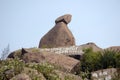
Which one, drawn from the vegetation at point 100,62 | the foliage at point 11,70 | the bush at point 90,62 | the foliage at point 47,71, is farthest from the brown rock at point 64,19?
the foliage at point 11,70

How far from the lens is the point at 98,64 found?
54.5ft

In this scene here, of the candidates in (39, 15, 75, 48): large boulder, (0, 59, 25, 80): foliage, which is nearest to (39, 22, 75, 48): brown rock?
(39, 15, 75, 48): large boulder

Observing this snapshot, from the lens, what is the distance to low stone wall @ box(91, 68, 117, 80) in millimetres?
14922

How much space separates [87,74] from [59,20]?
1729 centimetres

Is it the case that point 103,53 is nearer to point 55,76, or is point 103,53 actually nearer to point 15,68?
point 55,76

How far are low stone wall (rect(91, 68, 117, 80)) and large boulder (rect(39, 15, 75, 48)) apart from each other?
12992 mm

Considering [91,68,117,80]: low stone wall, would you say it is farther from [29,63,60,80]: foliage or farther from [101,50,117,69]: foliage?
[29,63,60,80]: foliage

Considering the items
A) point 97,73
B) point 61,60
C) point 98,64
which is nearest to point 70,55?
point 61,60

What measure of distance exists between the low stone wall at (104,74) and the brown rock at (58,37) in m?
13.3

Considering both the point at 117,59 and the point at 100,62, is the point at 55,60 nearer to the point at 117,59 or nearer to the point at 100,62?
the point at 100,62

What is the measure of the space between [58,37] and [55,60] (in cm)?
1171

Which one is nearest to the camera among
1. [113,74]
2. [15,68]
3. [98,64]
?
[15,68]

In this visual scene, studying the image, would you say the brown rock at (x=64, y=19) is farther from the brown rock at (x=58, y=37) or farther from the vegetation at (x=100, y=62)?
the vegetation at (x=100, y=62)

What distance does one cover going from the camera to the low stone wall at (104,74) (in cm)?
1492
